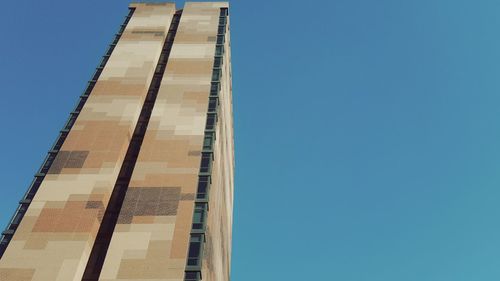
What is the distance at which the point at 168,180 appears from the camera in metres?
42.1

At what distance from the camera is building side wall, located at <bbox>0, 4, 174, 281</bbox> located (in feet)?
115

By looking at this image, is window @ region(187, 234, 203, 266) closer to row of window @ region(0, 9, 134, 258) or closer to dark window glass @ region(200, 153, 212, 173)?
dark window glass @ region(200, 153, 212, 173)

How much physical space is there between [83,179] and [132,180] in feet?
15.7

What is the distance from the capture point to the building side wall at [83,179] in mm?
35125

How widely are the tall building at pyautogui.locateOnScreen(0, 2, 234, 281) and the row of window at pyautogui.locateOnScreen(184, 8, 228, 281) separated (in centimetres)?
10

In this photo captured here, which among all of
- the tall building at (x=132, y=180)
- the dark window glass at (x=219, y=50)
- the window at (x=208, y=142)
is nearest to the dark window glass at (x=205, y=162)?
the tall building at (x=132, y=180)

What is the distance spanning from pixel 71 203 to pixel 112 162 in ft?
19.8

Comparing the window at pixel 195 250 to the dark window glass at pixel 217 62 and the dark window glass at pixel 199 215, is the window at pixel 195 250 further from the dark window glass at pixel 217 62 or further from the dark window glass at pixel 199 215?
the dark window glass at pixel 217 62

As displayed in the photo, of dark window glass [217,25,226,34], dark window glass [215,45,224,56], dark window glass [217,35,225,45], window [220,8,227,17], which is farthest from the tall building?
window [220,8,227,17]

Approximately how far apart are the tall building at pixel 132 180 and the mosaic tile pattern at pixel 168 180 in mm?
99

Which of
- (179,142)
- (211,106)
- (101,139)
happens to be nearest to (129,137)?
(101,139)

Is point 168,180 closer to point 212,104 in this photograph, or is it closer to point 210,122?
point 210,122

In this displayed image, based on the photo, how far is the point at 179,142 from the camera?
46281 millimetres

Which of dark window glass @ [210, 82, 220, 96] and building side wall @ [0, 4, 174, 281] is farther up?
dark window glass @ [210, 82, 220, 96]
